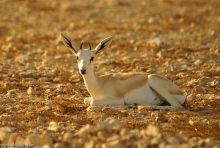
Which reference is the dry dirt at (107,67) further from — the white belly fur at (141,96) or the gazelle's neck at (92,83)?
the white belly fur at (141,96)

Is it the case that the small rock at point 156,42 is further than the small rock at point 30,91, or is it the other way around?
the small rock at point 156,42

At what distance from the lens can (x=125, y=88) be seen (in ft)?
37.8

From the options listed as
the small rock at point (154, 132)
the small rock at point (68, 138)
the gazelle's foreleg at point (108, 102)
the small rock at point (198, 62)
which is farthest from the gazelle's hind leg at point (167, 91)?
the small rock at point (198, 62)

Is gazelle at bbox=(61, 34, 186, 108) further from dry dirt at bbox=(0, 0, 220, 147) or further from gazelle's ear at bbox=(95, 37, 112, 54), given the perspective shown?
dry dirt at bbox=(0, 0, 220, 147)

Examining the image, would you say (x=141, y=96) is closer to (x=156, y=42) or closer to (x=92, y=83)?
(x=92, y=83)

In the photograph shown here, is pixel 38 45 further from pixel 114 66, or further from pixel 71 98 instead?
pixel 71 98

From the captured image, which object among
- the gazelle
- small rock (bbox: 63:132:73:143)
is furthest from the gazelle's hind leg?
small rock (bbox: 63:132:73:143)

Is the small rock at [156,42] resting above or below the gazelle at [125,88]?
above

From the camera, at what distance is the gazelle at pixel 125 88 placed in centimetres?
1128

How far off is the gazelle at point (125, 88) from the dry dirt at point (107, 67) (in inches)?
13.0

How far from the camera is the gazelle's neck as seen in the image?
450 inches

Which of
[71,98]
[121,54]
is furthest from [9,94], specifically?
[121,54]

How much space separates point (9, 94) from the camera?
12.0 m

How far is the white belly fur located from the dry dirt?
1.53ft
